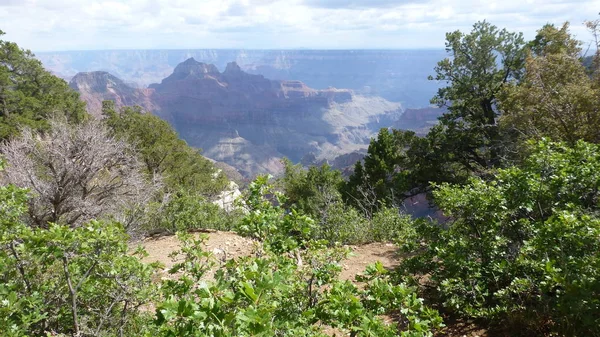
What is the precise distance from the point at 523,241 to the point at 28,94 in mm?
37157

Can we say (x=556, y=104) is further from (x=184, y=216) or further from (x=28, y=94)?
(x=28, y=94)

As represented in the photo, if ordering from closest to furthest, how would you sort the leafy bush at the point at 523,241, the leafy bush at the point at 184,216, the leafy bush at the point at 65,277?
the leafy bush at the point at 65,277, the leafy bush at the point at 523,241, the leafy bush at the point at 184,216

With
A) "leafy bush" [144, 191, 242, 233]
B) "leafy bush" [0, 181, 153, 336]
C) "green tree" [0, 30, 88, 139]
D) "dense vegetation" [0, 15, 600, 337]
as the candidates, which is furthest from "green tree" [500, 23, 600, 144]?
"green tree" [0, 30, 88, 139]

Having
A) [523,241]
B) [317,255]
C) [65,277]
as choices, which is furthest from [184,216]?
[523,241]

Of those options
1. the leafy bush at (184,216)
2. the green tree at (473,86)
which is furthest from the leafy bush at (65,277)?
the green tree at (473,86)

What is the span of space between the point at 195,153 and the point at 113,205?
1722cm

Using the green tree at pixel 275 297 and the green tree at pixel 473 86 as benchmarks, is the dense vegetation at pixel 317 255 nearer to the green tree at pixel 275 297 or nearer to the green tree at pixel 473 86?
the green tree at pixel 275 297

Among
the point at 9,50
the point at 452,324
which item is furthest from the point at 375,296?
the point at 9,50

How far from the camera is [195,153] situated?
102 ft

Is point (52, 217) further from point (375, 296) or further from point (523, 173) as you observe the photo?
point (523, 173)

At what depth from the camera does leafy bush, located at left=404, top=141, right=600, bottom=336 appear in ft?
13.1

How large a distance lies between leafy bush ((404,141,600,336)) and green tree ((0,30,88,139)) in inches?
1099

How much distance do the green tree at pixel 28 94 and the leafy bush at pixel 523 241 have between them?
2793 cm

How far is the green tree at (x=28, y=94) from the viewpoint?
84.3ft
